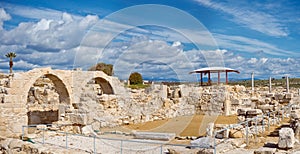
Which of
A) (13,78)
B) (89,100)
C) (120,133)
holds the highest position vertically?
(13,78)

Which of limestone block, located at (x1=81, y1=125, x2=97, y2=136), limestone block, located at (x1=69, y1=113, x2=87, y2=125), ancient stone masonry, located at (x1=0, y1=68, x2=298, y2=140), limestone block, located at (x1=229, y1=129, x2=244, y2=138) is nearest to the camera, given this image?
limestone block, located at (x1=229, y1=129, x2=244, y2=138)

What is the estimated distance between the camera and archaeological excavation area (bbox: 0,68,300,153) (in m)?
10.1

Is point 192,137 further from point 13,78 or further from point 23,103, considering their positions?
point 13,78

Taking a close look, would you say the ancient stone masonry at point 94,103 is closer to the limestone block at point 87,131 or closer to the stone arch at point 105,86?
the stone arch at point 105,86

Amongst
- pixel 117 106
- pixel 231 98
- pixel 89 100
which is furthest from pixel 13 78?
pixel 231 98

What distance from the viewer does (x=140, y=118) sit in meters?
18.5

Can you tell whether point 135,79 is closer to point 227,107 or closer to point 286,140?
point 227,107

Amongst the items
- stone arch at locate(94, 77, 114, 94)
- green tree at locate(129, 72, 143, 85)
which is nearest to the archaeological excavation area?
stone arch at locate(94, 77, 114, 94)

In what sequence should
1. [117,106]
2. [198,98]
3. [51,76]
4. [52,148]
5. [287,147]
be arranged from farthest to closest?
[198,98] → [117,106] → [51,76] → [52,148] → [287,147]

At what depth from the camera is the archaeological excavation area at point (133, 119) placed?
1011 cm

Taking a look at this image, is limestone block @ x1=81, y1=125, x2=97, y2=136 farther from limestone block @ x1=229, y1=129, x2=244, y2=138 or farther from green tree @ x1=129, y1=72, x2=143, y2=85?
green tree @ x1=129, y1=72, x2=143, y2=85

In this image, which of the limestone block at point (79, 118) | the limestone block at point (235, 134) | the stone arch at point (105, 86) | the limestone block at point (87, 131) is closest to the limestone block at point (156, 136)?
the limestone block at point (87, 131)

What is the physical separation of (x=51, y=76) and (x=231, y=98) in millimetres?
12265

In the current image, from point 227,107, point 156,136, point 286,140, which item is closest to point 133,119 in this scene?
point 156,136
